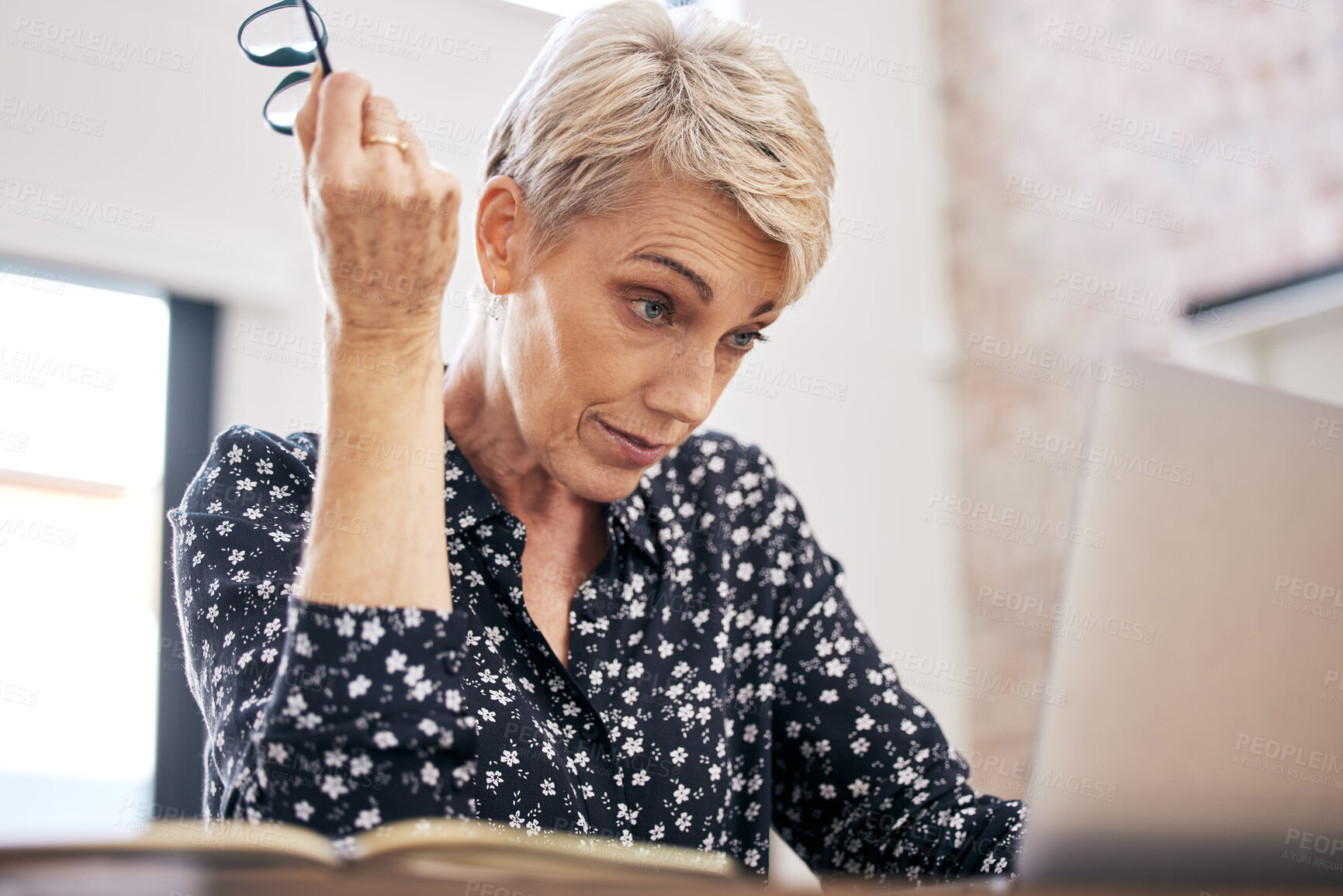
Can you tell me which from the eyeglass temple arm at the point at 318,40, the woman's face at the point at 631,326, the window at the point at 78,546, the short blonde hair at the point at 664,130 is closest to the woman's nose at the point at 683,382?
the woman's face at the point at 631,326

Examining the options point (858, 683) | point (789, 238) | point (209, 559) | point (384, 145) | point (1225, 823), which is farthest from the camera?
point (858, 683)

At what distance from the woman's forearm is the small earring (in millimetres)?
325

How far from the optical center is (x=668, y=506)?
48.8 inches

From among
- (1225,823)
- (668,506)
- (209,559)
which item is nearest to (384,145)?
(209,559)

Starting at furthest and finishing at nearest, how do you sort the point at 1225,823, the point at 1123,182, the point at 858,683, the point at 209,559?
the point at 1123,182, the point at 858,683, the point at 209,559, the point at 1225,823

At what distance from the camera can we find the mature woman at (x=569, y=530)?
0.74m

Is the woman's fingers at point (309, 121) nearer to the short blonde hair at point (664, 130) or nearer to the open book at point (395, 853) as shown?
the short blonde hair at point (664, 130)

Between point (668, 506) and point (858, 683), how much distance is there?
1.00 ft

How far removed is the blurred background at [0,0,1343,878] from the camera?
5.99ft

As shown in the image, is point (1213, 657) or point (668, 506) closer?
point (1213, 657)

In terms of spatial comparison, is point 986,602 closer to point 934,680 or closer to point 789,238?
point 934,680

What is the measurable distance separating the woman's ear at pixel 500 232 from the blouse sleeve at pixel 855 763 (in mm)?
469

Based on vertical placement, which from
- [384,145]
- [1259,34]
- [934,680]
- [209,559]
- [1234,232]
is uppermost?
[1259,34]

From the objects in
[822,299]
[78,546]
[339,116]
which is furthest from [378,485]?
[822,299]
